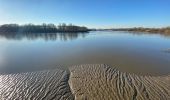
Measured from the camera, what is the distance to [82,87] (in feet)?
21.4

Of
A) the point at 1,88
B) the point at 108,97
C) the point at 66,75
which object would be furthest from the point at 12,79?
the point at 108,97

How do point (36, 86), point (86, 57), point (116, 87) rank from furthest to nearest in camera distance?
point (86, 57) < point (36, 86) < point (116, 87)

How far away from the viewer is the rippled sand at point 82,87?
5.79m

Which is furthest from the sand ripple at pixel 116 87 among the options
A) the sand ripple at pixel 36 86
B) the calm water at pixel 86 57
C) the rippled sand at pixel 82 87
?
the calm water at pixel 86 57

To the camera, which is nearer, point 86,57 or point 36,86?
point 36,86

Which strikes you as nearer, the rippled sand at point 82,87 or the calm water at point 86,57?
the rippled sand at point 82,87

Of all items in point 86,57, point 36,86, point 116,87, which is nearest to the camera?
point 116,87

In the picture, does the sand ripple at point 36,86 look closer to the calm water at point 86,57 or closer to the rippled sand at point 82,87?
the rippled sand at point 82,87

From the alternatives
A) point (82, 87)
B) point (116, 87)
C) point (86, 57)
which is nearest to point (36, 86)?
point (82, 87)

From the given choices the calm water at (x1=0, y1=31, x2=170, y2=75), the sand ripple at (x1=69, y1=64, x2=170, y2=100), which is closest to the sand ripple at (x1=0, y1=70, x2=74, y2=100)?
the sand ripple at (x1=69, y1=64, x2=170, y2=100)

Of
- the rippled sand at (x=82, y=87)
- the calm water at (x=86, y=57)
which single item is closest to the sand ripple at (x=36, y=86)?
the rippled sand at (x=82, y=87)

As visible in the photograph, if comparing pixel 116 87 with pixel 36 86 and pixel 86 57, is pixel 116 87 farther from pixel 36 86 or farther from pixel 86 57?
pixel 86 57

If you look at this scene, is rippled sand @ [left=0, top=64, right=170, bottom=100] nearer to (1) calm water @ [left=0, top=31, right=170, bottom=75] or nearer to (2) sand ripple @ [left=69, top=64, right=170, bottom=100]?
(2) sand ripple @ [left=69, top=64, right=170, bottom=100]

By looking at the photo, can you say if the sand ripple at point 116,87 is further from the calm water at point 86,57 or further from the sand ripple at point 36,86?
the calm water at point 86,57
